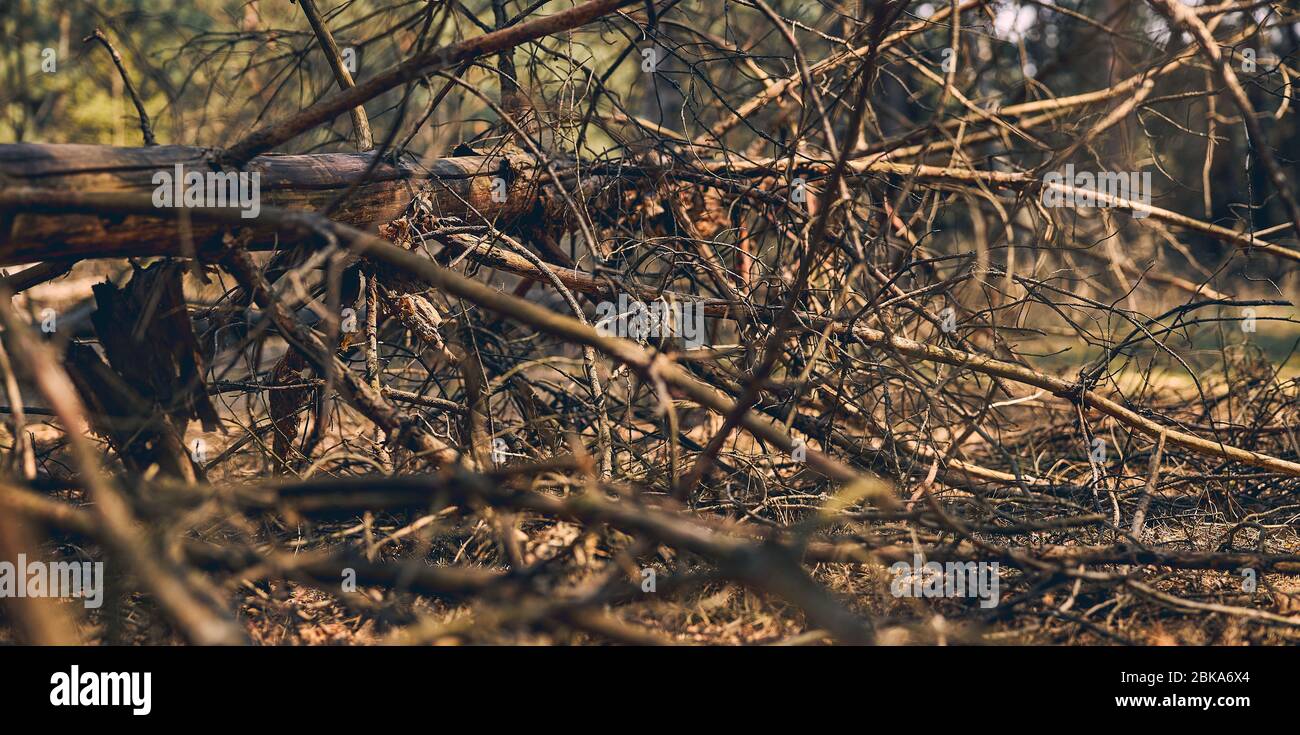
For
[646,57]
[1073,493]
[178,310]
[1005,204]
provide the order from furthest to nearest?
[1005,204]
[646,57]
[1073,493]
[178,310]

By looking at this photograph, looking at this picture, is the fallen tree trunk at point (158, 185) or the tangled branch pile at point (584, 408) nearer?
the tangled branch pile at point (584, 408)

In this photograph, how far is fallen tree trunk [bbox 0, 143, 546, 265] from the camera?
253cm

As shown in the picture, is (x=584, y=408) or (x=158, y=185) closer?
(x=158, y=185)

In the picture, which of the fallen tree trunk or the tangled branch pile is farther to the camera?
the fallen tree trunk

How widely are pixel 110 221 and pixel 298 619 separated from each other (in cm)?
128

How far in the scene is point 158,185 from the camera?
2744mm

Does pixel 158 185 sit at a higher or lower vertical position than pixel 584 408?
higher

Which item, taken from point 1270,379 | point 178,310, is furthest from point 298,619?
point 1270,379

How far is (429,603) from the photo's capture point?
2.98 meters

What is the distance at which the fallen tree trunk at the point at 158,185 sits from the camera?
2533 millimetres

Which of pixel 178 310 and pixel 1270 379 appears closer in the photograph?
pixel 178 310
